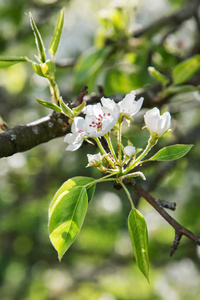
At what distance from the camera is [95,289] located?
7.95 feet

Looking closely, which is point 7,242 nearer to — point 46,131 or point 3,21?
point 3,21

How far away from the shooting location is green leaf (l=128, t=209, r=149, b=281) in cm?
69

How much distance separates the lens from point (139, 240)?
0.70m

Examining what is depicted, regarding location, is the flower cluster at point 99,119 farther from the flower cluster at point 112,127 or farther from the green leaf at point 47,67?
the green leaf at point 47,67

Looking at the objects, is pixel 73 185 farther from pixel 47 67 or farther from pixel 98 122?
pixel 47 67

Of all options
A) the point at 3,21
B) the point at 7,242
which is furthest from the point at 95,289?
the point at 3,21

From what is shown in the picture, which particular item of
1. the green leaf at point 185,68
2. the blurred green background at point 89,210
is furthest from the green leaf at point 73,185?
the blurred green background at point 89,210

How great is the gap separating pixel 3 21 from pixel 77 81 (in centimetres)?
121

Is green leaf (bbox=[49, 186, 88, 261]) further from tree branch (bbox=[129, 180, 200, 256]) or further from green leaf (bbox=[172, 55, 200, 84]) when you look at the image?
green leaf (bbox=[172, 55, 200, 84])

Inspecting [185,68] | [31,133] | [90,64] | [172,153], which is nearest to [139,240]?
[172,153]

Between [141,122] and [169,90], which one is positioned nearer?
[169,90]

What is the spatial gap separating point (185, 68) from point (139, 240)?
734mm

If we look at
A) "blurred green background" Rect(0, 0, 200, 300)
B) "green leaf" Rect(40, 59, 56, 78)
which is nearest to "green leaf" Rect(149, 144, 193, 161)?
"green leaf" Rect(40, 59, 56, 78)

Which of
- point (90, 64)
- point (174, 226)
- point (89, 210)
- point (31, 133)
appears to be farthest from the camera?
point (89, 210)
